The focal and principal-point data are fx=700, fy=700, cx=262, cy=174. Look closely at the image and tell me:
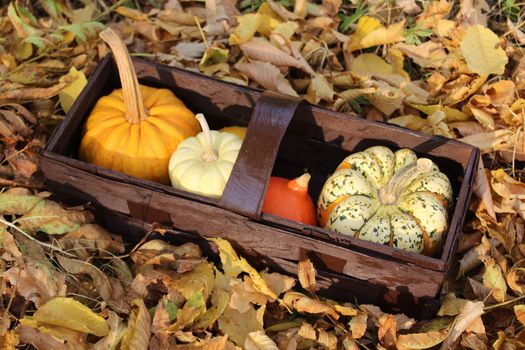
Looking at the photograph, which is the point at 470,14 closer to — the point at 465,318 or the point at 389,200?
the point at 389,200

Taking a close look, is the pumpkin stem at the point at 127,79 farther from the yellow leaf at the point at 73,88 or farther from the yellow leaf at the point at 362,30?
the yellow leaf at the point at 362,30

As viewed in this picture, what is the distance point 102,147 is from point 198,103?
43cm

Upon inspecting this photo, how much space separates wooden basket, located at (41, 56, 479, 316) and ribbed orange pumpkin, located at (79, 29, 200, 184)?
0.26ft

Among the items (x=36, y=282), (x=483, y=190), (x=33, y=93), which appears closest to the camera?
(x=36, y=282)

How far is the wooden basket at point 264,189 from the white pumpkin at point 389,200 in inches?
2.7

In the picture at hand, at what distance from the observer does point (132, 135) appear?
2416mm

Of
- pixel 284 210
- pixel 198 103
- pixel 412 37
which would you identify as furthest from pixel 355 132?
pixel 412 37

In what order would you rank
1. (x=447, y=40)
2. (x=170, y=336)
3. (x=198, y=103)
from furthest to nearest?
(x=447, y=40) < (x=198, y=103) < (x=170, y=336)

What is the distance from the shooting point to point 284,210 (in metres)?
2.30

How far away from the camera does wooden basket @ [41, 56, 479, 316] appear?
6.84 ft

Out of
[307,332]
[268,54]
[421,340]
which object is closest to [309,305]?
[307,332]

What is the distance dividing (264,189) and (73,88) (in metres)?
1.03

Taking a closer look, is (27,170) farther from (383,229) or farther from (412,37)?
(412,37)

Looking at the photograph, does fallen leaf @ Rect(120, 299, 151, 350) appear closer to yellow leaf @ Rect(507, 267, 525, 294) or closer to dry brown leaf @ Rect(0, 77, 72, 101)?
dry brown leaf @ Rect(0, 77, 72, 101)
